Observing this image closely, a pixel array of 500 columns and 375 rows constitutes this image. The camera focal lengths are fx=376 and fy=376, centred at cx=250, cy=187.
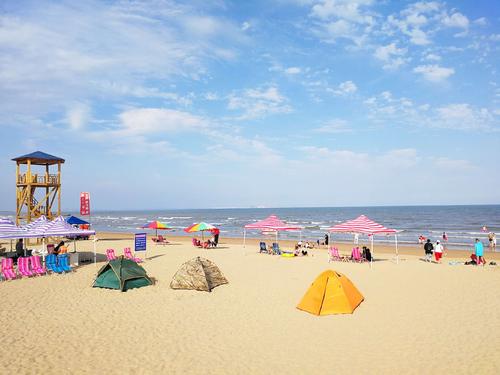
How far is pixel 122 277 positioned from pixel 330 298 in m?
7.25

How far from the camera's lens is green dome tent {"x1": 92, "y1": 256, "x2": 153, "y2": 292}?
43.5ft

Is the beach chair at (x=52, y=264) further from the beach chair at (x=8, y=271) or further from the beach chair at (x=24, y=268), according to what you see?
the beach chair at (x=8, y=271)

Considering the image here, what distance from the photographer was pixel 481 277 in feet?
52.8

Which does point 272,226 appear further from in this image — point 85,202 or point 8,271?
point 85,202

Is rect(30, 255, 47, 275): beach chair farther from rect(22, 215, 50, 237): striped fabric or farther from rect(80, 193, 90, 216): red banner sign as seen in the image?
rect(80, 193, 90, 216): red banner sign

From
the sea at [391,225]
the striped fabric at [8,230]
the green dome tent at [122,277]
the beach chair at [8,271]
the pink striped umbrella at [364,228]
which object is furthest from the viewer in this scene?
the sea at [391,225]

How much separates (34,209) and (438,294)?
89.9 feet

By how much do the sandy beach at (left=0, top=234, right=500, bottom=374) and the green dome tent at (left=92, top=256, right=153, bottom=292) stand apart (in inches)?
18.9

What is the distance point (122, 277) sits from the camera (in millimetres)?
13258

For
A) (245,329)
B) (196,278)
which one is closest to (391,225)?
(196,278)

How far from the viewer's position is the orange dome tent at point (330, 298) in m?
10.5

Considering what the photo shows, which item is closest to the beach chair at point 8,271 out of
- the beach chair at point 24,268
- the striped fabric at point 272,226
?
the beach chair at point 24,268

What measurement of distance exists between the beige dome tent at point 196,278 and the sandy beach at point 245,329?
0.31 m

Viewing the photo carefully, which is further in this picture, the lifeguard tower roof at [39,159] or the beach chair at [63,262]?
the lifeguard tower roof at [39,159]
